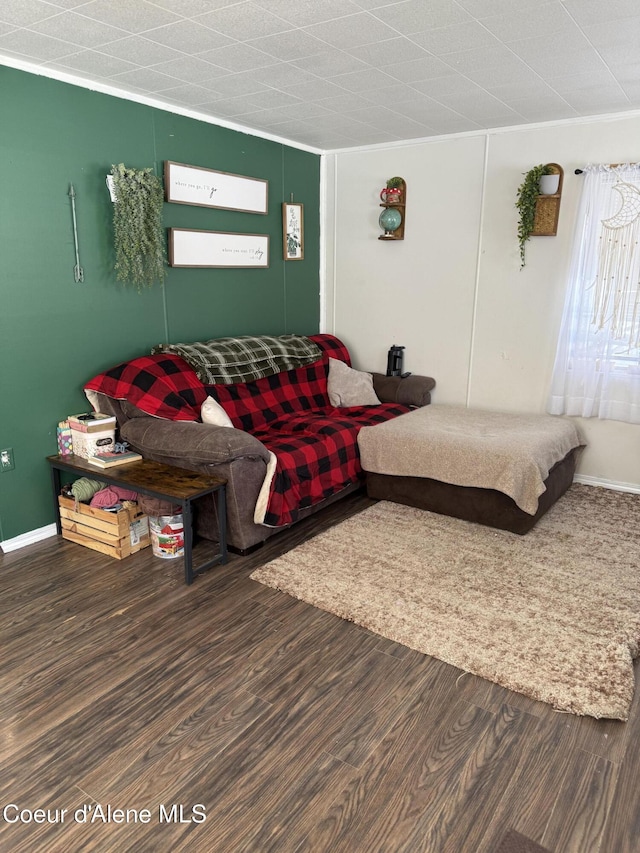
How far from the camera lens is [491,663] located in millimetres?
2256

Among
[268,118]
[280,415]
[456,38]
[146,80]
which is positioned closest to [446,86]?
[456,38]

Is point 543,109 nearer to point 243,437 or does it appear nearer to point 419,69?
point 419,69

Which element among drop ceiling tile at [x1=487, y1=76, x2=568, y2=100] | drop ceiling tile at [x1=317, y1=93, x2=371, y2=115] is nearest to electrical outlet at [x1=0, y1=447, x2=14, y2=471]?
drop ceiling tile at [x1=317, y1=93, x2=371, y2=115]

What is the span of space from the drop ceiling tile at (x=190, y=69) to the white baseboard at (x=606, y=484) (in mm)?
3329

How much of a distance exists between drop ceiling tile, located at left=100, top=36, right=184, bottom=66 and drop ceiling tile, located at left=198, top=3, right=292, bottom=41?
0.35m

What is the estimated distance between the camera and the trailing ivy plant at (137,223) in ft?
10.8

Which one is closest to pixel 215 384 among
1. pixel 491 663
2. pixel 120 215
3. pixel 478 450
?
pixel 120 215

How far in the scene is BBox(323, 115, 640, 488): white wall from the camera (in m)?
4.03

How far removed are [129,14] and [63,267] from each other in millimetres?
1280

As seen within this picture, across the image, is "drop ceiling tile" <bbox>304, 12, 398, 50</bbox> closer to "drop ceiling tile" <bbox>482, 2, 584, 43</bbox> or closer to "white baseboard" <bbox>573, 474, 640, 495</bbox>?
"drop ceiling tile" <bbox>482, 2, 584, 43</bbox>

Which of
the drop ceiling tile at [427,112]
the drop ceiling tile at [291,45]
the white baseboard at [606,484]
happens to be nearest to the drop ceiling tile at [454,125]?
the drop ceiling tile at [427,112]

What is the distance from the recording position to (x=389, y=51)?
270cm

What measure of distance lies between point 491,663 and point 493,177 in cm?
331

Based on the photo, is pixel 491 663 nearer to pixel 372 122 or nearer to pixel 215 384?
pixel 215 384
